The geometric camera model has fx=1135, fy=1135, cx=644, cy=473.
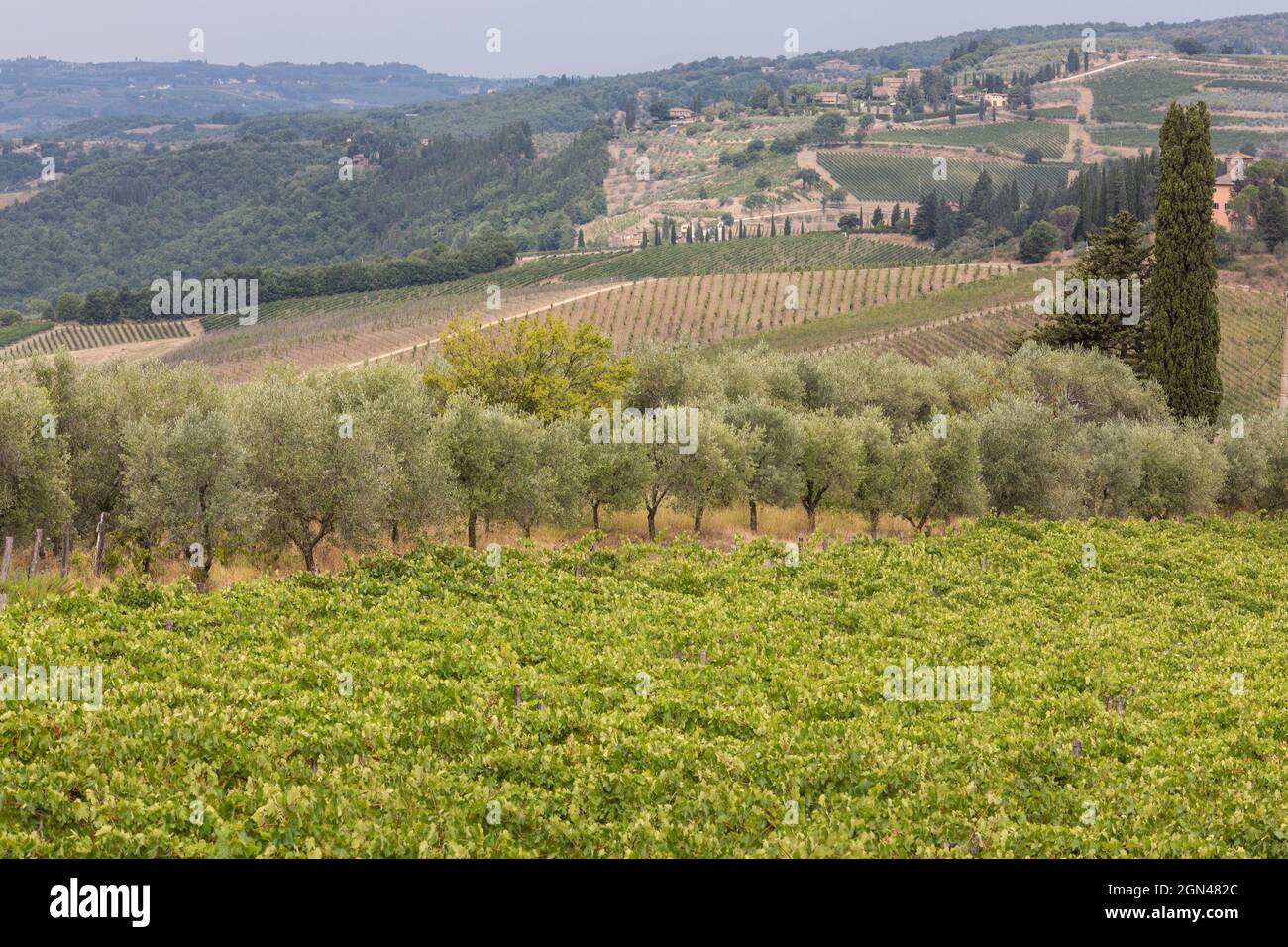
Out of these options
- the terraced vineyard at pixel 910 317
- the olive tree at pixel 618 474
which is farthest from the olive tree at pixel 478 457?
the terraced vineyard at pixel 910 317

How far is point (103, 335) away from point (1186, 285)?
459 feet

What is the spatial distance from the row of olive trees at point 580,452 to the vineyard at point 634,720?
4.58 metres

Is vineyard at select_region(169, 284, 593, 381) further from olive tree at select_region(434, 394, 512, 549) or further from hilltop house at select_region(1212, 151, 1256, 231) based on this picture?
hilltop house at select_region(1212, 151, 1256, 231)

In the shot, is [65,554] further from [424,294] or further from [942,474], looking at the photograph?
[424,294]

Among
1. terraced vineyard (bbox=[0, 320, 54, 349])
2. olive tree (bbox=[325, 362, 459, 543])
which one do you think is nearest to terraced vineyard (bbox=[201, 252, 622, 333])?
terraced vineyard (bbox=[0, 320, 54, 349])

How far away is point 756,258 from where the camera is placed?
171 metres

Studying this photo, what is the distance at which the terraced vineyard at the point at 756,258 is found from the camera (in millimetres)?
163500

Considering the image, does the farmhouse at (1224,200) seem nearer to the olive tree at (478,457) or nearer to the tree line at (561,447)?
the tree line at (561,447)

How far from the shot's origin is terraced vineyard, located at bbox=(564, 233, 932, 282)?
164 meters

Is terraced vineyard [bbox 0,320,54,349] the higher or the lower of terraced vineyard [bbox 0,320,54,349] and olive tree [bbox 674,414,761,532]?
the higher

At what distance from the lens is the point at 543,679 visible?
20.7 meters

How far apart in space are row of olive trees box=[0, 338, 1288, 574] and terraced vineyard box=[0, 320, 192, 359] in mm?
115340

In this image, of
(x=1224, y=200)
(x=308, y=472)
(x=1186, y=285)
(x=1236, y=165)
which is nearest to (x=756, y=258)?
Result: (x=1224, y=200)

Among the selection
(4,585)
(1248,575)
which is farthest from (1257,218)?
(4,585)
